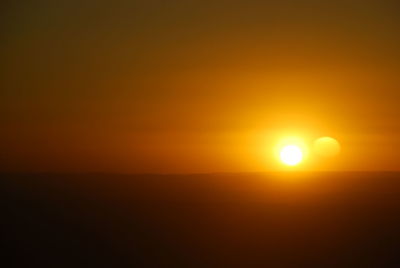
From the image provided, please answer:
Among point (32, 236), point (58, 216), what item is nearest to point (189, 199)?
point (58, 216)

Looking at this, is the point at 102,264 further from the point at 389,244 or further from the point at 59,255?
the point at 389,244

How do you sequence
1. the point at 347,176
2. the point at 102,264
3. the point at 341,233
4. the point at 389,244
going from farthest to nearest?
the point at 347,176 < the point at 341,233 < the point at 389,244 < the point at 102,264

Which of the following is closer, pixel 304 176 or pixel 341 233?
pixel 341 233

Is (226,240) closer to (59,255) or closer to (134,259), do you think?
(134,259)

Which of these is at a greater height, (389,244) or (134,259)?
(389,244)

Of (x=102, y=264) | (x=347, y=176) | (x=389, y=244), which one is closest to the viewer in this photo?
(x=102, y=264)

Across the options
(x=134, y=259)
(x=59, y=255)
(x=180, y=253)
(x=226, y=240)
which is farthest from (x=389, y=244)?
Result: (x=59, y=255)

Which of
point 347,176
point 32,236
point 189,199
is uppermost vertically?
point 347,176
